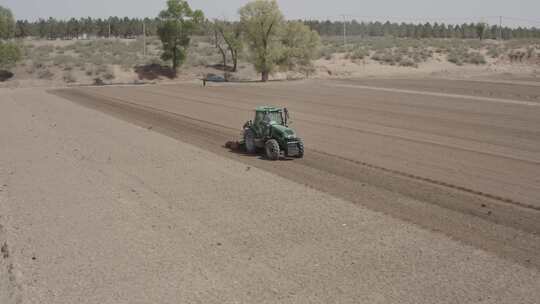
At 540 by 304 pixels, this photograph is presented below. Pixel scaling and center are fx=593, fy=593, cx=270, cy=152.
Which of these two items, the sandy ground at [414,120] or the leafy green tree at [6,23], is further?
the leafy green tree at [6,23]

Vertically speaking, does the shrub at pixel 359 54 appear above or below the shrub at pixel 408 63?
above

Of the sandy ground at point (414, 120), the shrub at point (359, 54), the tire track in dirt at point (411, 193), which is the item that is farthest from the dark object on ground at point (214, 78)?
the tire track in dirt at point (411, 193)

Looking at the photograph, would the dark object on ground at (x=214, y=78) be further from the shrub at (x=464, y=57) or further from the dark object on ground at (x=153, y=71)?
the shrub at (x=464, y=57)

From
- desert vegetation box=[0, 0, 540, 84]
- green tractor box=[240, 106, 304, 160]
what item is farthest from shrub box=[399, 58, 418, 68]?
green tractor box=[240, 106, 304, 160]

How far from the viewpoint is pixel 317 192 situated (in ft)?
53.2

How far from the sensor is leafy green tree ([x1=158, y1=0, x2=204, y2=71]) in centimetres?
7294

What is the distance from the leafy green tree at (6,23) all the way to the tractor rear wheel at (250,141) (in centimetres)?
5914

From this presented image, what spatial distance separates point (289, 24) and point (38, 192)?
58.6m

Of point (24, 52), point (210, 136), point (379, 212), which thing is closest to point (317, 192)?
point (379, 212)

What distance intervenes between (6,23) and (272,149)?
61.5 metres

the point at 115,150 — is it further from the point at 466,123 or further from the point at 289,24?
the point at 289,24

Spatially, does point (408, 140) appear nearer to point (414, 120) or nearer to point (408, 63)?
point (414, 120)

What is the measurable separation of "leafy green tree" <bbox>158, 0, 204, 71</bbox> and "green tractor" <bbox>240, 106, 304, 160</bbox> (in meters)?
54.7

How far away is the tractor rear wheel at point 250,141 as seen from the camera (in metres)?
21.5
